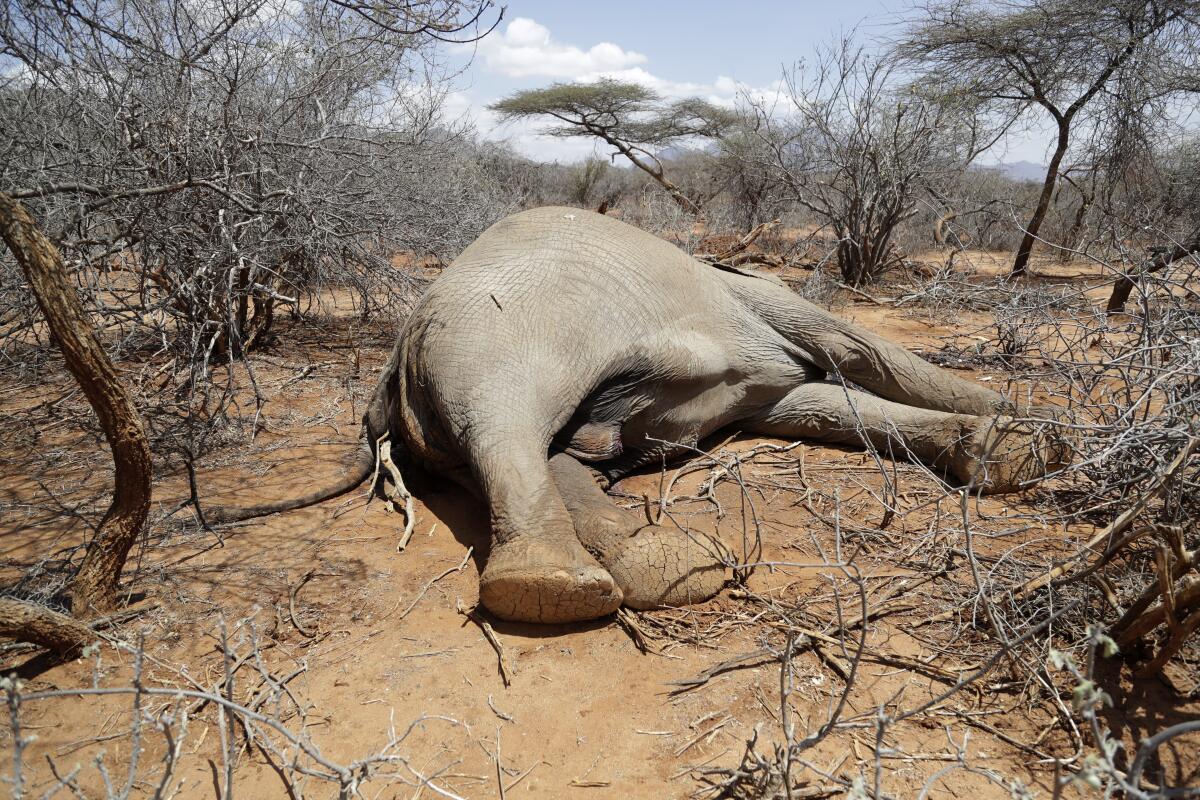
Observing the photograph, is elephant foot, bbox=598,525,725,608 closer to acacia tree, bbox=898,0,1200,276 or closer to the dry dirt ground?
the dry dirt ground

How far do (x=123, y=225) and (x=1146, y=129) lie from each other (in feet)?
35.4

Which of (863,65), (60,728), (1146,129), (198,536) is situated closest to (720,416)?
(198,536)

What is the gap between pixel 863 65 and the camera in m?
9.52

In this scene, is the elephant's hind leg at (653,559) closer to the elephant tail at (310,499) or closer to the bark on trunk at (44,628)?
the elephant tail at (310,499)

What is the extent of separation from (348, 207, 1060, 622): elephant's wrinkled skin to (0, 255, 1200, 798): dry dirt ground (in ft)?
0.63

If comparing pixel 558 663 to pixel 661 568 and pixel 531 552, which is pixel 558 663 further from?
pixel 661 568

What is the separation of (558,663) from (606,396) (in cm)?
134

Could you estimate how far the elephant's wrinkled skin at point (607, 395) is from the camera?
2516mm

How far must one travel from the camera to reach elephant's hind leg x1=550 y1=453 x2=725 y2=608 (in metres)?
2.49

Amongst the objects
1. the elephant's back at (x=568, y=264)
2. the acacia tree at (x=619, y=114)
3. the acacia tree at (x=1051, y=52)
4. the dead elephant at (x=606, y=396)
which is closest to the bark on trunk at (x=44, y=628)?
the dead elephant at (x=606, y=396)

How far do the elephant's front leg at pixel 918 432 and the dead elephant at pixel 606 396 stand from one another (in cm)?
1

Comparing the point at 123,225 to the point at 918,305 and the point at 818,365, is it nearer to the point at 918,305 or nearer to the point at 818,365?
the point at 818,365

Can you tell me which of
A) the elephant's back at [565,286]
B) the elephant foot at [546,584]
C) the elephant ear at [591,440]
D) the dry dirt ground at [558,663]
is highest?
the elephant's back at [565,286]

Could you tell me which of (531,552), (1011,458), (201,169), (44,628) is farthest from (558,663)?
(201,169)
